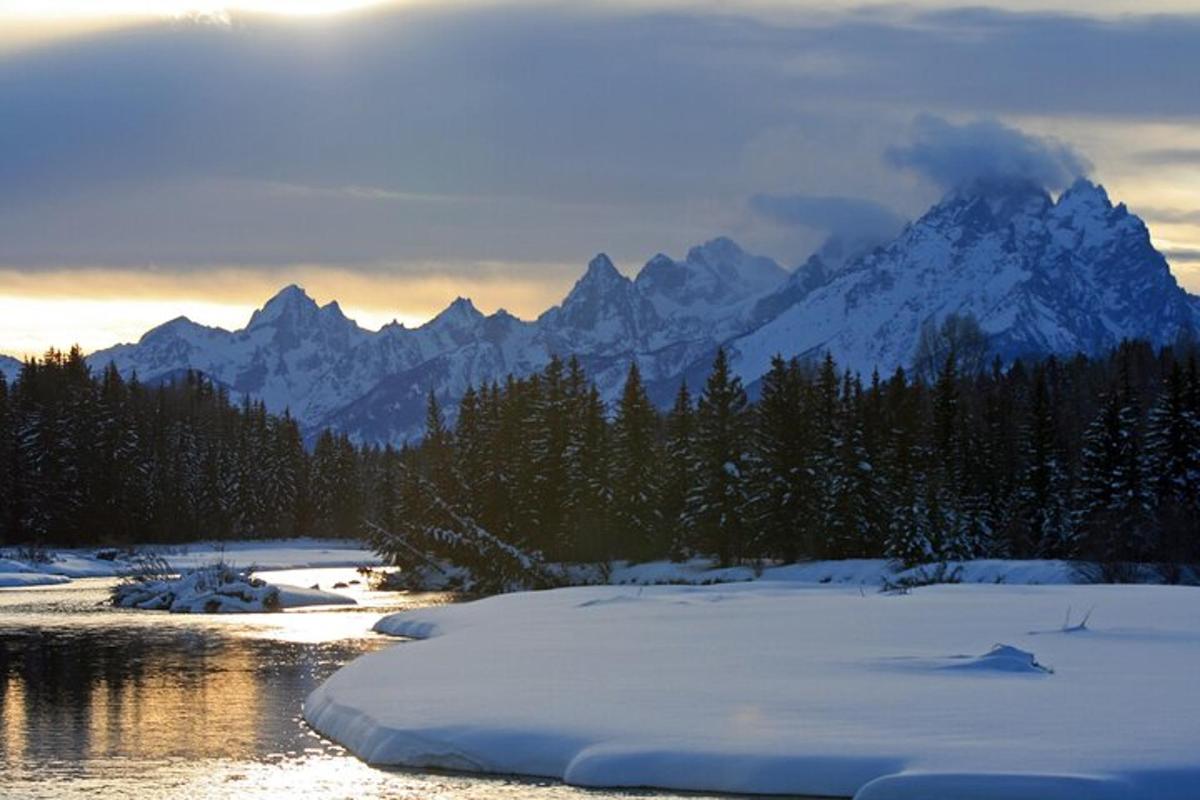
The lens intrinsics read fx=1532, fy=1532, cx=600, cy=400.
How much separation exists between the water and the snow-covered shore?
28.8m

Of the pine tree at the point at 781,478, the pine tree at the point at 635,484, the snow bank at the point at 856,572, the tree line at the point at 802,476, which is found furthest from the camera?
the pine tree at the point at 635,484

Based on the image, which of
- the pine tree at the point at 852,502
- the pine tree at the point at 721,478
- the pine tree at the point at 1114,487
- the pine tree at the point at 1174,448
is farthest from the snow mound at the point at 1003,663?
the pine tree at the point at 721,478

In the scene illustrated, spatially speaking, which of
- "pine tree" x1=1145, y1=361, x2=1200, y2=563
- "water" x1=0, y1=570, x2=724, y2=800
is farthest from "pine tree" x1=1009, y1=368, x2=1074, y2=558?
"water" x1=0, y1=570, x2=724, y2=800

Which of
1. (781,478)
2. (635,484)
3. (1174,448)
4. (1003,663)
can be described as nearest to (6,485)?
(635,484)

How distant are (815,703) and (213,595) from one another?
41.9 meters

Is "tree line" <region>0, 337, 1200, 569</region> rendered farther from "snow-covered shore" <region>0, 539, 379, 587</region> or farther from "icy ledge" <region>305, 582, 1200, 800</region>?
"icy ledge" <region>305, 582, 1200, 800</region>

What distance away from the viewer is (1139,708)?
2644 cm

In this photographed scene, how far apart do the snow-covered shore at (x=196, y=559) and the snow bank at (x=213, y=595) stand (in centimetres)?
1018

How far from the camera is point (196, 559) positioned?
117875 millimetres

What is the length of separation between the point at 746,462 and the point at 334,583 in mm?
25321

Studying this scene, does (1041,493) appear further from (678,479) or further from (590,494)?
(590,494)

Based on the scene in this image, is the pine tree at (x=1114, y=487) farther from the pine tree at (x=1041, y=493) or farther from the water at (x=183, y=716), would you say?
the water at (x=183, y=716)

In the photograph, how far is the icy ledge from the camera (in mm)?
22969

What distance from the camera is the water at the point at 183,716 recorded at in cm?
2459
